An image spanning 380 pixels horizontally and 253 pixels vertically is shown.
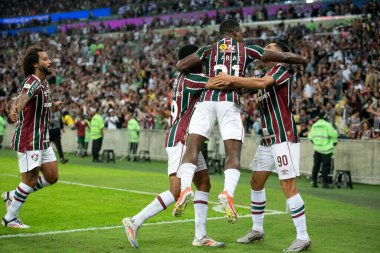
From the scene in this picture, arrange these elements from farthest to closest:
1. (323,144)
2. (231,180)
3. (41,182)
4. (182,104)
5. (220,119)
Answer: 1. (323,144)
2. (41,182)
3. (182,104)
4. (220,119)
5. (231,180)

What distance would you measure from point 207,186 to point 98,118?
19.0 m

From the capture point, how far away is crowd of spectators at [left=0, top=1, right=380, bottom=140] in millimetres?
23156

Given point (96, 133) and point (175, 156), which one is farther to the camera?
point (96, 133)

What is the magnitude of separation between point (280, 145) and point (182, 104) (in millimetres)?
1386

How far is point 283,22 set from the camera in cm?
3472

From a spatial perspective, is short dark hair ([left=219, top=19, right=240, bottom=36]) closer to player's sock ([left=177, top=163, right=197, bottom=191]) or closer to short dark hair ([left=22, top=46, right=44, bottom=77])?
player's sock ([left=177, top=163, right=197, bottom=191])

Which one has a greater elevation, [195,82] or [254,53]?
[254,53]

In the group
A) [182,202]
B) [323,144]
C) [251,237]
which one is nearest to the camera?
[182,202]

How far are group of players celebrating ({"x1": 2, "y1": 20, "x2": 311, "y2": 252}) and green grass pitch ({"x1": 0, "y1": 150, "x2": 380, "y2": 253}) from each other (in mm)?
524

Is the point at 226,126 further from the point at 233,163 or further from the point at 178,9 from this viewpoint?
the point at 178,9

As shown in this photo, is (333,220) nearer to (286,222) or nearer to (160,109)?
(286,222)

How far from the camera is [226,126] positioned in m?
7.93

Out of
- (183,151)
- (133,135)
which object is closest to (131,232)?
(183,151)

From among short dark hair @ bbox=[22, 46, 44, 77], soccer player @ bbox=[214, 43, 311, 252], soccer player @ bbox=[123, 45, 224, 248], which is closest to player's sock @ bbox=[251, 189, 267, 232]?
soccer player @ bbox=[214, 43, 311, 252]
